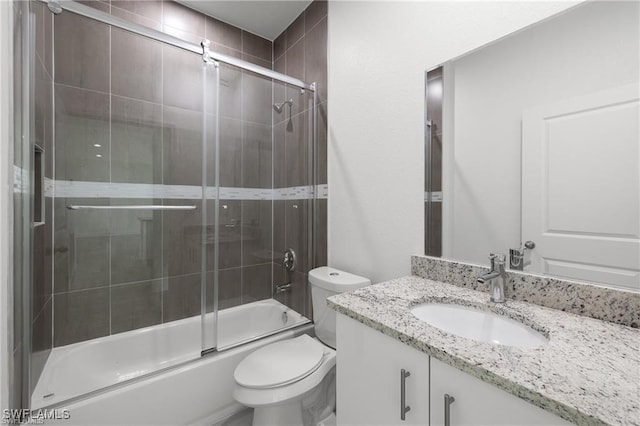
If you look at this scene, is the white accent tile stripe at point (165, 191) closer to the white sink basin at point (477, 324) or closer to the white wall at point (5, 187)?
the white wall at point (5, 187)

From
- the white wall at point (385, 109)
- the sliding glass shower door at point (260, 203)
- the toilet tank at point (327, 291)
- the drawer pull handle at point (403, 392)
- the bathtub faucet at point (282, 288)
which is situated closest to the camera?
the drawer pull handle at point (403, 392)

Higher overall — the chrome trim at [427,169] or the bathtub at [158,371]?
the chrome trim at [427,169]

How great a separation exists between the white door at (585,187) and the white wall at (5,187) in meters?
1.78

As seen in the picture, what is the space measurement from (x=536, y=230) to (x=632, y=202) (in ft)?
0.80

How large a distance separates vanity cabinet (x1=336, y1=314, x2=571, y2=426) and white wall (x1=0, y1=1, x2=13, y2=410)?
1.13 metres

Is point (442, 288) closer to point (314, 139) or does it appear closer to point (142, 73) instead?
point (314, 139)

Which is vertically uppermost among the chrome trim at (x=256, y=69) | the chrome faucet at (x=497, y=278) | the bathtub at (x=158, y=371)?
the chrome trim at (x=256, y=69)

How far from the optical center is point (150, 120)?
5.44ft

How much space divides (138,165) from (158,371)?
45.2 inches

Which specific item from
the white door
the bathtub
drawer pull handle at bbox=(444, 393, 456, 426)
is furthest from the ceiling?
drawer pull handle at bbox=(444, 393, 456, 426)

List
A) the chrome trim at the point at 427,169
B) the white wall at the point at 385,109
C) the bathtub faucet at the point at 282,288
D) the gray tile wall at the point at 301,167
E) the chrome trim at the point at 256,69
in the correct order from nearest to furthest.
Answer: the white wall at the point at 385,109 → the chrome trim at the point at 427,169 → the chrome trim at the point at 256,69 → the gray tile wall at the point at 301,167 → the bathtub faucet at the point at 282,288

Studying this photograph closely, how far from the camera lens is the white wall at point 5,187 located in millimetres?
904

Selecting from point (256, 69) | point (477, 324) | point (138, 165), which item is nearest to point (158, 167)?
point (138, 165)

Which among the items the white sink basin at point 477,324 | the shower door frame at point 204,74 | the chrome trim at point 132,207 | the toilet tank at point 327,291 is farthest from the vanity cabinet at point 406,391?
the chrome trim at point 132,207
